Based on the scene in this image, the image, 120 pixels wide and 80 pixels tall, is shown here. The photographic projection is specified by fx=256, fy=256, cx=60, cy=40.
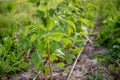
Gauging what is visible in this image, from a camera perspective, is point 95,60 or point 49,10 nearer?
point 49,10

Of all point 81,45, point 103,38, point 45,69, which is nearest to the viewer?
point 45,69

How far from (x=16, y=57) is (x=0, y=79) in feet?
1.97

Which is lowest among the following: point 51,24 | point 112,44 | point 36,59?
point 112,44

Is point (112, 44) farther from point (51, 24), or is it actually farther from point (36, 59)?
point (36, 59)

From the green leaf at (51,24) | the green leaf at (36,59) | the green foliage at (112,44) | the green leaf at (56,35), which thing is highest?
the green leaf at (51,24)

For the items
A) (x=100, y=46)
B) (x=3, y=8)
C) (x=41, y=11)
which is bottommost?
(x=100, y=46)

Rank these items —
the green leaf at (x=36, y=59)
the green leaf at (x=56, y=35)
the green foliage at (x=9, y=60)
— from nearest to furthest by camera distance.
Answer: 1. the green leaf at (x=36, y=59)
2. the green leaf at (x=56, y=35)
3. the green foliage at (x=9, y=60)

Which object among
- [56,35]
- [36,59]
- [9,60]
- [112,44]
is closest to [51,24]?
[56,35]

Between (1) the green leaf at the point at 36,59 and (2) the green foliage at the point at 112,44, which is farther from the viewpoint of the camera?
(2) the green foliage at the point at 112,44

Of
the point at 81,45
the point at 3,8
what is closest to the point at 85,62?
the point at 81,45

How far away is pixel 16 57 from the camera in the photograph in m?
4.63

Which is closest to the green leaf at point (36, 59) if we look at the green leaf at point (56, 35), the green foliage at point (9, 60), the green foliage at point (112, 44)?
the green leaf at point (56, 35)

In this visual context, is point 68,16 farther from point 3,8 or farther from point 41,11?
point 3,8

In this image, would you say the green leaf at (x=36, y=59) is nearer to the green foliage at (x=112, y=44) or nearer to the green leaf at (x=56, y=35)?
the green leaf at (x=56, y=35)
